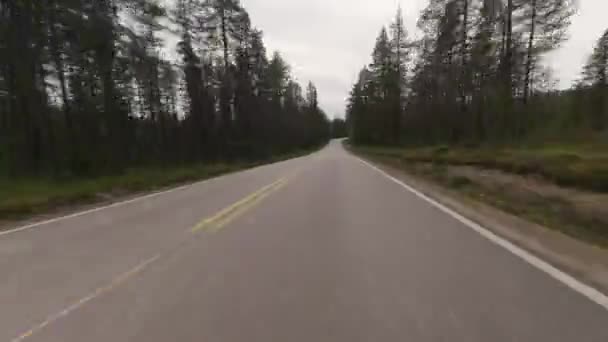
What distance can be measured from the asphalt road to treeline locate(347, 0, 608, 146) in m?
18.7

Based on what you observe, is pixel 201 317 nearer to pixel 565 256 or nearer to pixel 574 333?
pixel 574 333

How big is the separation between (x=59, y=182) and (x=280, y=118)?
50.5 metres

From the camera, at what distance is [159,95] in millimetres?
33625

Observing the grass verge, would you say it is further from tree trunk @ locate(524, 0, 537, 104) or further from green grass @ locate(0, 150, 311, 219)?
tree trunk @ locate(524, 0, 537, 104)

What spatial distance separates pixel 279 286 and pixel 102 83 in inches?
774

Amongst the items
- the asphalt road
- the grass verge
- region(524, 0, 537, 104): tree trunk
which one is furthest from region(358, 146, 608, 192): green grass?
region(524, 0, 537, 104): tree trunk

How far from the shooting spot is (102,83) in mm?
19750

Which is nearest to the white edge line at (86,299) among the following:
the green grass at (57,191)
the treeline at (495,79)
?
the green grass at (57,191)

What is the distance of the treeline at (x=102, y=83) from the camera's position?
16328 mm

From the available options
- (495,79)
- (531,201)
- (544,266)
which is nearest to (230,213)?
(544,266)

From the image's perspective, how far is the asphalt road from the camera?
3.15 m

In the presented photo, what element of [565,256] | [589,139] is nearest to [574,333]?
[565,256]

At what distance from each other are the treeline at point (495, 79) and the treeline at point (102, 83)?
19.2 metres

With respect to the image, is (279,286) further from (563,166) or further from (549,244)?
(563,166)
